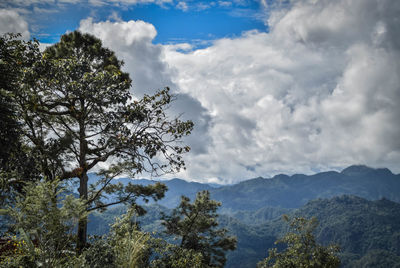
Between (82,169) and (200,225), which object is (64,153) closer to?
(82,169)

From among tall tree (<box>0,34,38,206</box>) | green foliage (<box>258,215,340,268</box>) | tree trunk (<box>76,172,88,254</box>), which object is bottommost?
green foliage (<box>258,215,340,268</box>)

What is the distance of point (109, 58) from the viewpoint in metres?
14.5

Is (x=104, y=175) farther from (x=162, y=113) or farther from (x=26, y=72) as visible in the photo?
(x=26, y=72)

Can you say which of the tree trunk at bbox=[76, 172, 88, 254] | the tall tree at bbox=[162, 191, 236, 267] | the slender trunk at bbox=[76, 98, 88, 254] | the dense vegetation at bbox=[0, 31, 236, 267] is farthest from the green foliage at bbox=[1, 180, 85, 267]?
the tall tree at bbox=[162, 191, 236, 267]

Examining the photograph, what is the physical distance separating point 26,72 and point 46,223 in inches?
235

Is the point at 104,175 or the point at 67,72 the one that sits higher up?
the point at 67,72

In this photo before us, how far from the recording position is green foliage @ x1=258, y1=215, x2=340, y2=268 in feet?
71.3

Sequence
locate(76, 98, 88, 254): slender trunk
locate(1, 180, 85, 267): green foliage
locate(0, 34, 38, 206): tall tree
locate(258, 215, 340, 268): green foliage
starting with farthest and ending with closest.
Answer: locate(258, 215, 340, 268): green foliage < locate(76, 98, 88, 254): slender trunk < locate(0, 34, 38, 206): tall tree < locate(1, 180, 85, 267): green foliage

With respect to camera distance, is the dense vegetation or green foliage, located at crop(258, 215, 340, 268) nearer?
the dense vegetation

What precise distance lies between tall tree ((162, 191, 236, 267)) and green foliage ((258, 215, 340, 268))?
15.2 feet

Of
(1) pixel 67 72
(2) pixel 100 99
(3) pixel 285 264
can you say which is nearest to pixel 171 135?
(2) pixel 100 99

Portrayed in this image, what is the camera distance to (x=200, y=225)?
27.1 m

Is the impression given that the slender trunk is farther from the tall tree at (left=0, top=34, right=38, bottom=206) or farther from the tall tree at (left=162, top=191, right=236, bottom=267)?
the tall tree at (left=162, top=191, right=236, bottom=267)

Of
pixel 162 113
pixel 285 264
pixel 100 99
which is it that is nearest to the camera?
pixel 100 99
